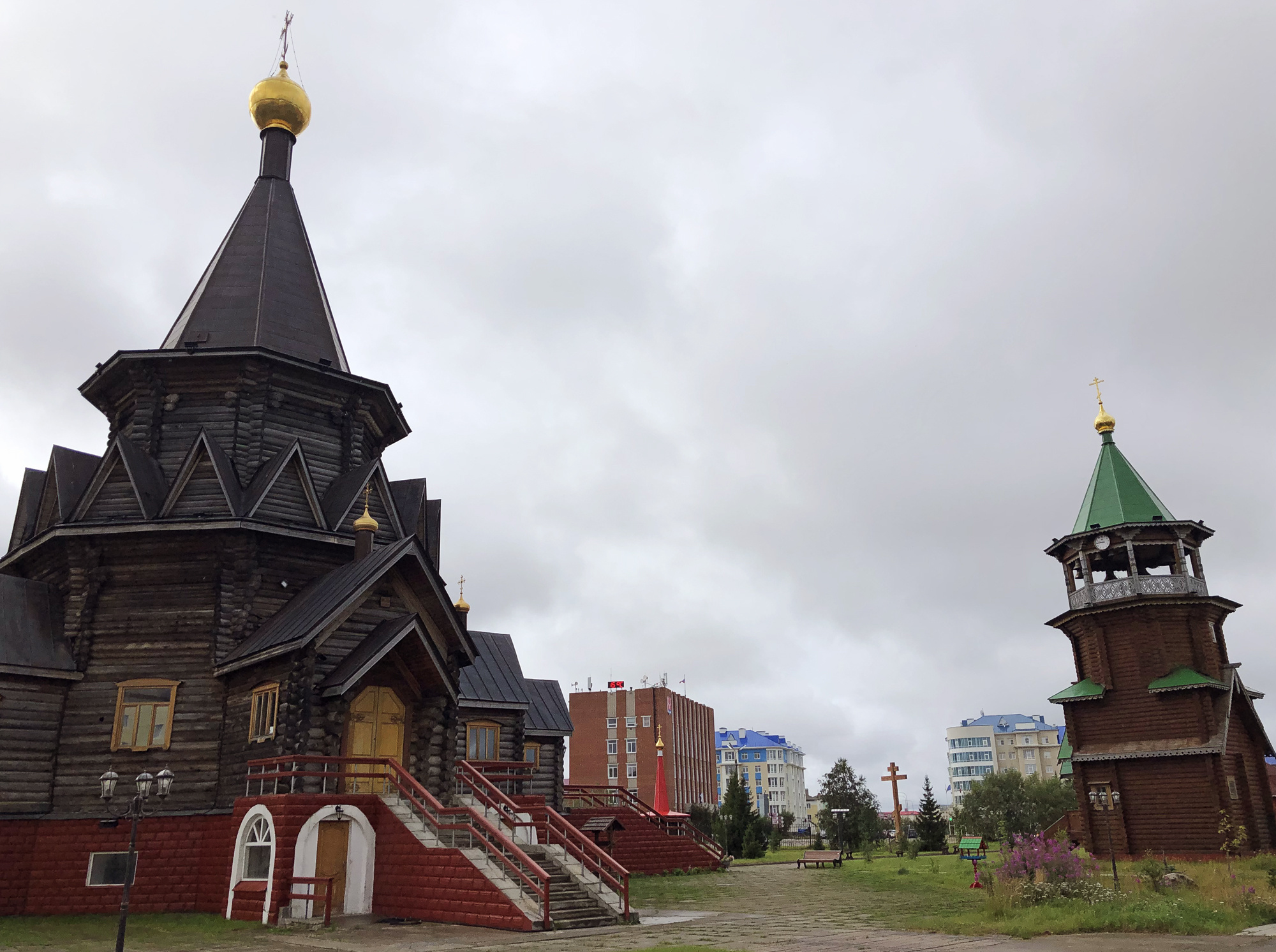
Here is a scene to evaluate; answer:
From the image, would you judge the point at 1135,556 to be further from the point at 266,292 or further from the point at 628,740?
the point at 628,740

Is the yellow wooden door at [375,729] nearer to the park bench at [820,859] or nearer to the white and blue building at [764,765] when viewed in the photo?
the park bench at [820,859]

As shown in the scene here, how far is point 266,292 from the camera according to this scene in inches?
1024

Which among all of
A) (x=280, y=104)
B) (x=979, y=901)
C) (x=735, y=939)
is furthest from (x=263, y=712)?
(x=280, y=104)

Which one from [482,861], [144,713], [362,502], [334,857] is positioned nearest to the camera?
[482,861]

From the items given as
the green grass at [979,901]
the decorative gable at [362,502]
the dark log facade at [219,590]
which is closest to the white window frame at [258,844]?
the dark log facade at [219,590]

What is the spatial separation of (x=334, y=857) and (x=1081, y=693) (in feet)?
85.7

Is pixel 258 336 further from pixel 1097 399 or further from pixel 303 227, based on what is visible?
pixel 1097 399

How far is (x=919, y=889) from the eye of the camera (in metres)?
22.1

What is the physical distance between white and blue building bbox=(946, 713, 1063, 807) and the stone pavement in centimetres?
13975

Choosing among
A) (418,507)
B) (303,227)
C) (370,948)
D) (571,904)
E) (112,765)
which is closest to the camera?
(370,948)

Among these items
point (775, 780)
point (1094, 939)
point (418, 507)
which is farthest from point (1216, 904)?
point (775, 780)

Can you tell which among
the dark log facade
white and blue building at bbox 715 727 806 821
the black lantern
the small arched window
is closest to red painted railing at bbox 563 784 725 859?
the dark log facade

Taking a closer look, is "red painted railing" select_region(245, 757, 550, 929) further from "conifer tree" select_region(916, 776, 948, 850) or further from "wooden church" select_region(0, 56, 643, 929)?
"conifer tree" select_region(916, 776, 948, 850)

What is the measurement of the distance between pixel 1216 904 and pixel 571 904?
11037 millimetres
